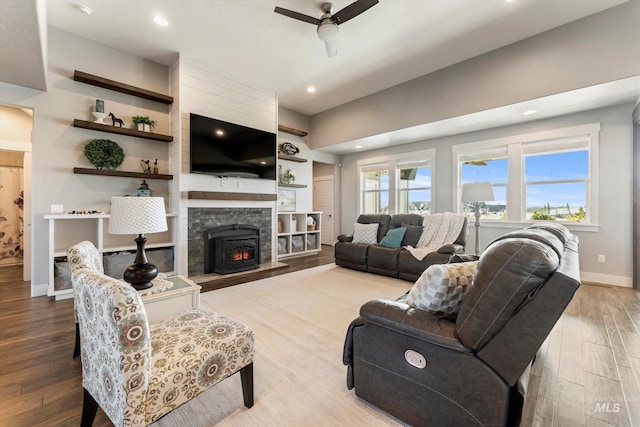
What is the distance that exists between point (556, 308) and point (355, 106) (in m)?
5.57

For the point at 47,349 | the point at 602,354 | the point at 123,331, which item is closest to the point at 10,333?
the point at 47,349

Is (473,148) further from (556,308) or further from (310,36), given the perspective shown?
(556,308)

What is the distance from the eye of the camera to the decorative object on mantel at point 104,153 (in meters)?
3.63

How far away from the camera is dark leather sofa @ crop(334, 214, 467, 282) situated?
3.80 metres

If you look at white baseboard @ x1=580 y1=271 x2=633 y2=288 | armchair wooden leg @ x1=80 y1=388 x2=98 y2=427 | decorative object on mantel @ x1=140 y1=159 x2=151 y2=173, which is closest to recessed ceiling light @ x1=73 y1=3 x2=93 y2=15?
decorative object on mantel @ x1=140 y1=159 x2=151 y2=173

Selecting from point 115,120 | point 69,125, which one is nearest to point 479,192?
point 115,120

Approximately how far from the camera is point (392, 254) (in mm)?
4180

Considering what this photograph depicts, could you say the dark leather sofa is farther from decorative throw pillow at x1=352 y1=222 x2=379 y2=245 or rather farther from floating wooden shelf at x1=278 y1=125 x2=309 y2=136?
floating wooden shelf at x1=278 y1=125 x2=309 y2=136

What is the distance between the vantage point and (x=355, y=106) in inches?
231

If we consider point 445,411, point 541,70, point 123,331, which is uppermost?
point 541,70

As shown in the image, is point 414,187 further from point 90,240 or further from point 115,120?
point 90,240

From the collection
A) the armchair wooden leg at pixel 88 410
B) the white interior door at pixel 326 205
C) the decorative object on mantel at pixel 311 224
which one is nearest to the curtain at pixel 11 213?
the decorative object on mantel at pixel 311 224

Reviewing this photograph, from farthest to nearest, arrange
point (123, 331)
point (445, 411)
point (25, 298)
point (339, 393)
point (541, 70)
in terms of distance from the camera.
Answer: point (541, 70)
point (25, 298)
point (339, 393)
point (445, 411)
point (123, 331)

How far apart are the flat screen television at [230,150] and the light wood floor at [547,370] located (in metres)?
2.53
